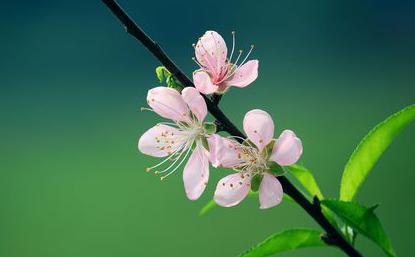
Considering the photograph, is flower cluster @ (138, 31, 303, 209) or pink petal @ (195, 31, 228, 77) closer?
flower cluster @ (138, 31, 303, 209)

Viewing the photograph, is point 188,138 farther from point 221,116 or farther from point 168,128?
point 221,116

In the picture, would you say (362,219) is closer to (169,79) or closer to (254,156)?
(254,156)

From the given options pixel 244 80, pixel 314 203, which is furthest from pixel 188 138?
pixel 314 203

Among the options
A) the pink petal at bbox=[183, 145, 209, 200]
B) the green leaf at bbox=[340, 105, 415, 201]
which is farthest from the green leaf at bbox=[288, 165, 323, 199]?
the pink petal at bbox=[183, 145, 209, 200]

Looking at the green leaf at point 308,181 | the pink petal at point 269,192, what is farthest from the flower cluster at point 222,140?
the green leaf at point 308,181

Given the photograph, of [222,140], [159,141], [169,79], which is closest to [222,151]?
[222,140]

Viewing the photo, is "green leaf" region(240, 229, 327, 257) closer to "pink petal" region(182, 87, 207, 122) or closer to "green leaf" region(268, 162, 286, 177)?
"green leaf" region(268, 162, 286, 177)
